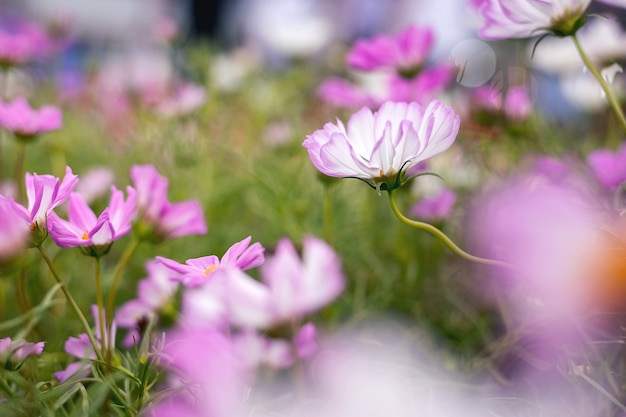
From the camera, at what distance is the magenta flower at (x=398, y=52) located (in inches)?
17.7

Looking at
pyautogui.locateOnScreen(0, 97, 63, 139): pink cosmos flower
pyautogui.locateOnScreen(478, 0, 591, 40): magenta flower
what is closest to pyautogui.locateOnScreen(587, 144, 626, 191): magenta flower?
pyautogui.locateOnScreen(478, 0, 591, 40): magenta flower

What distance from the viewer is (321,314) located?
1.52 ft

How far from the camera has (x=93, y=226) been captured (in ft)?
0.94

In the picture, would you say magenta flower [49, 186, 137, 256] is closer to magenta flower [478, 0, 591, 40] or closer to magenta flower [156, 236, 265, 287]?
magenta flower [156, 236, 265, 287]

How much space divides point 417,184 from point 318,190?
0.35 feet

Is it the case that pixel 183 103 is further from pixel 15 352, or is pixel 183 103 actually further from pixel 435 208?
pixel 15 352

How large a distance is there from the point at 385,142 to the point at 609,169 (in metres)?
0.14

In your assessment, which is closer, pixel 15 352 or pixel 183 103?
pixel 15 352

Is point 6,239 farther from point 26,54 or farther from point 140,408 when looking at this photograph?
point 26,54

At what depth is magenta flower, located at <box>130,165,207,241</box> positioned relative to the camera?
1.14ft

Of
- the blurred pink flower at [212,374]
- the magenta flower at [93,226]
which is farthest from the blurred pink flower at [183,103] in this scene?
the blurred pink flower at [212,374]

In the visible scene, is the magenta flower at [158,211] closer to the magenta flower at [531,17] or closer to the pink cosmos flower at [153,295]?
the pink cosmos flower at [153,295]

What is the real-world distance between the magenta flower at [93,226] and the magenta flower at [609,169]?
226 mm

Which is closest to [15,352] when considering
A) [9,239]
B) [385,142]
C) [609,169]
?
[9,239]
